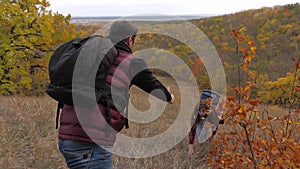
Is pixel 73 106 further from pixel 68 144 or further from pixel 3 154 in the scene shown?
pixel 3 154

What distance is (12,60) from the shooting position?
14.1 meters

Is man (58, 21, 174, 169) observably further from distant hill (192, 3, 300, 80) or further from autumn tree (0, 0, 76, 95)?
distant hill (192, 3, 300, 80)

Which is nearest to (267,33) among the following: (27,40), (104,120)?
(27,40)

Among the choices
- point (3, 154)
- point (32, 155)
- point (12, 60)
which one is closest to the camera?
point (3, 154)

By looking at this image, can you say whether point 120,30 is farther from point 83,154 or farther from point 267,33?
point 267,33

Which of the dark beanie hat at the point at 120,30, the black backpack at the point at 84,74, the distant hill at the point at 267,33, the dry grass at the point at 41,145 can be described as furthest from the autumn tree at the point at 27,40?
the distant hill at the point at 267,33

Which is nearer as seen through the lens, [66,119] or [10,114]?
[66,119]

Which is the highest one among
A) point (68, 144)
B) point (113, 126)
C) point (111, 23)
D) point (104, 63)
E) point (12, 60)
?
point (111, 23)

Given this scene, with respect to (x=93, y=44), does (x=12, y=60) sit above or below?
below

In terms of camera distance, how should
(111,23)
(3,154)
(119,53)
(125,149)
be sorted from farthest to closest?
(125,149)
(3,154)
(111,23)
(119,53)

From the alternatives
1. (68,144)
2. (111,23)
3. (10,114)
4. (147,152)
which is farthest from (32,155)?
(111,23)

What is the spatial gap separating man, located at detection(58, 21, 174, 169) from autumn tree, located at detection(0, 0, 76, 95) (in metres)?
11.8

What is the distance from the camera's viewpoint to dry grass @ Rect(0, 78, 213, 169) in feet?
13.0

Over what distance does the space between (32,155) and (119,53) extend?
261 cm
